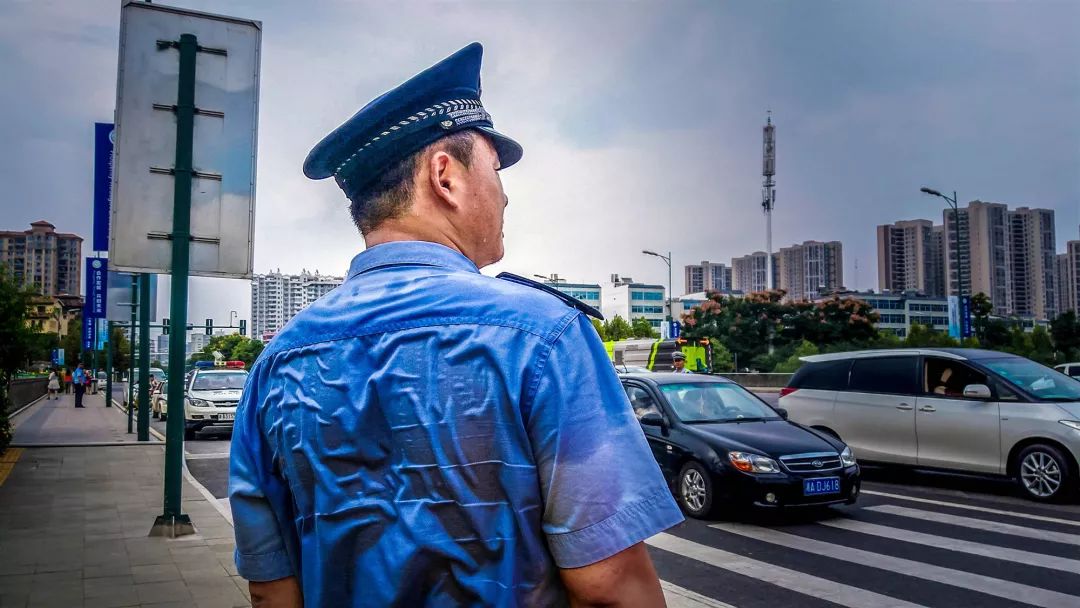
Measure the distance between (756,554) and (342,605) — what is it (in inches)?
251

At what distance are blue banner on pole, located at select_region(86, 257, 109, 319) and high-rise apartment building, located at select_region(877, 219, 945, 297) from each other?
4882 inches

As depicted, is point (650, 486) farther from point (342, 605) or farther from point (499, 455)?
point (342, 605)

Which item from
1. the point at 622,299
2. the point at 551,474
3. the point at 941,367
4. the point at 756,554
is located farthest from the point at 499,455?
the point at 622,299

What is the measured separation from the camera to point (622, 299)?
14038cm

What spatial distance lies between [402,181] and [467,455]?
0.57m

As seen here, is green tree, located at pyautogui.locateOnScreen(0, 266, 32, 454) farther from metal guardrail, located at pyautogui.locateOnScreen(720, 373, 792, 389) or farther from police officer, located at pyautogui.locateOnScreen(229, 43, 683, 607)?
metal guardrail, located at pyautogui.locateOnScreen(720, 373, 792, 389)

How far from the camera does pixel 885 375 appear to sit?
1130 cm

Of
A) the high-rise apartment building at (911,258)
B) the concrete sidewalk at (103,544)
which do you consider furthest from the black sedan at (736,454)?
the high-rise apartment building at (911,258)

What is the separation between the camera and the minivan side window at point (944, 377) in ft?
35.0

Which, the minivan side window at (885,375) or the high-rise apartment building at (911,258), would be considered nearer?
the minivan side window at (885,375)

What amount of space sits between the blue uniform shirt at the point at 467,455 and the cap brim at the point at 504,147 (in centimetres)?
38

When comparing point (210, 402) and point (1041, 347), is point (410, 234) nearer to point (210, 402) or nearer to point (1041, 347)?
point (210, 402)

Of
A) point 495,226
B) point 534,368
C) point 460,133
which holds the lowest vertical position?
point 534,368

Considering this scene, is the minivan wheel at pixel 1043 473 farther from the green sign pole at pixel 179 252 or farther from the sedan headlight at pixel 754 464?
the green sign pole at pixel 179 252
